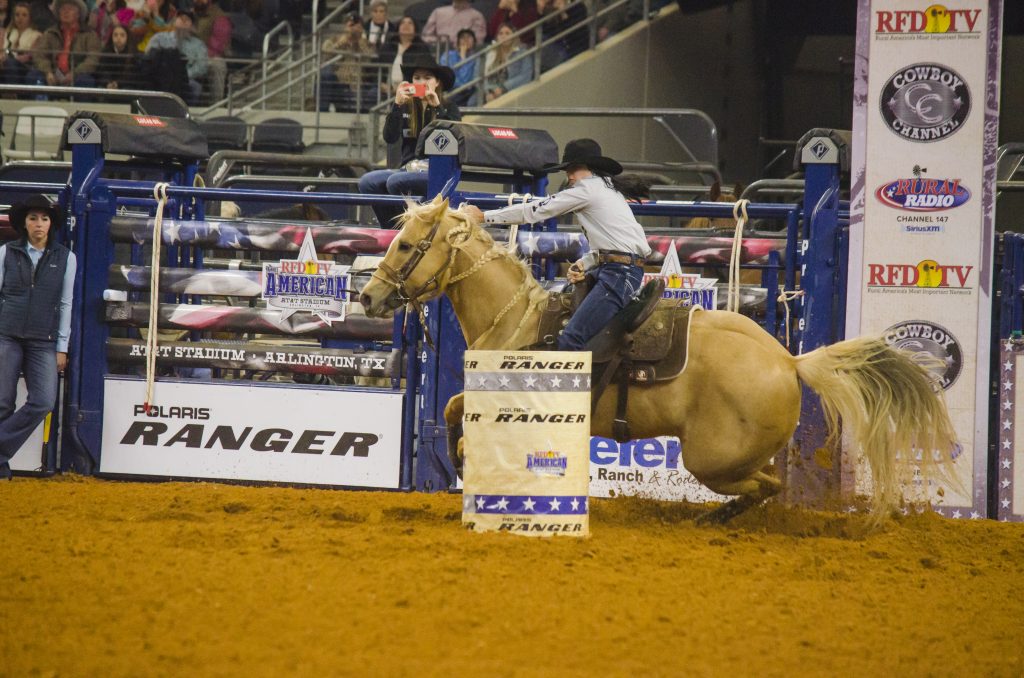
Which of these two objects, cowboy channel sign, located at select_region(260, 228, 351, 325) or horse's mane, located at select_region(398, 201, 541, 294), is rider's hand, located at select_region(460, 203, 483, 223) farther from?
cowboy channel sign, located at select_region(260, 228, 351, 325)

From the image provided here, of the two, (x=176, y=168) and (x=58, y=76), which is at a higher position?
(x=58, y=76)

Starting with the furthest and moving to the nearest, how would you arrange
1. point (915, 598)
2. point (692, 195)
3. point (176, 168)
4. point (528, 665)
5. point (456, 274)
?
point (692, 195), point (176, 168), point (456, 274), point (915, 598), point (528, 665)

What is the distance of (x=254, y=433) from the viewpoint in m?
7.57

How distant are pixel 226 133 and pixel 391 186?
639cm

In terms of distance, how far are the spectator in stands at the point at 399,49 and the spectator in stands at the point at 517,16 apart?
119 centimetres

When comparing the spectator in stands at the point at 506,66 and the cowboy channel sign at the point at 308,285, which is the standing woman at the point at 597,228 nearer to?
the cowboy channel sign at the point at 308,285

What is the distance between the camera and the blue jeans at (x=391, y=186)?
8.16 metres

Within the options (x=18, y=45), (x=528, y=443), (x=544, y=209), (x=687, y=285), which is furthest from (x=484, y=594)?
(x=18, y=45)

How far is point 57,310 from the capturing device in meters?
7.55

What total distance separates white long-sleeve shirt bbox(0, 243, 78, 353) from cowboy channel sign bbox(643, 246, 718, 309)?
3890 millimetres

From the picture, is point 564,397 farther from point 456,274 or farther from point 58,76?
point 58,76

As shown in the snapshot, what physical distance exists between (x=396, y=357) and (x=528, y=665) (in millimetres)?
4050

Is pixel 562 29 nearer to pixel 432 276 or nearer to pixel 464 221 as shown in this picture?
pixel 464 221

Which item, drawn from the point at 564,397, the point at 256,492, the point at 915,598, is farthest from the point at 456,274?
the point at 915,598
